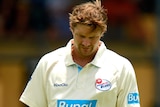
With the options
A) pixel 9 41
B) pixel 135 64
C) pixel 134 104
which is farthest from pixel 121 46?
pixel 134 104

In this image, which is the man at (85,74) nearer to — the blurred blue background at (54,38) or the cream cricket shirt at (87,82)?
the cream cricket shirt at (87,82)

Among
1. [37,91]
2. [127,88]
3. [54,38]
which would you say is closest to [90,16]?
[127,88]

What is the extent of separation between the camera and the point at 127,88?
5387mm

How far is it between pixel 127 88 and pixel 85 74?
31 cm

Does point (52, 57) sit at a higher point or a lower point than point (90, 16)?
lower

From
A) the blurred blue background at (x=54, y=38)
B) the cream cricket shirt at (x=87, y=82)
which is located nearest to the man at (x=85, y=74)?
the cream cricket shirt at (x=87, y=82)

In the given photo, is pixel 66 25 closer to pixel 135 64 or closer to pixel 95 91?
pixel 135 64

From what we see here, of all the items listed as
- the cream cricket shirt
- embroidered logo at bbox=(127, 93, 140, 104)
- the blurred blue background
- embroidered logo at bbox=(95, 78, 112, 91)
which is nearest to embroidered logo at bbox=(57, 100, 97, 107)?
the cream cricket shirt

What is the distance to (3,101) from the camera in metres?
11.3

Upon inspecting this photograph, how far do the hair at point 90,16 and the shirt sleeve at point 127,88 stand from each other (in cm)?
34

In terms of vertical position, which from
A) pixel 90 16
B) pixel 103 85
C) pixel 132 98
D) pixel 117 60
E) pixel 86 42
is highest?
pixel 90 16

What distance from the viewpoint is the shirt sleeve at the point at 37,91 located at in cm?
549

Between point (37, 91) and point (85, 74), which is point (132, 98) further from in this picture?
point (37, 91)

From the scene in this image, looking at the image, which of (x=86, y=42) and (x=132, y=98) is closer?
(x=86, y=42)
